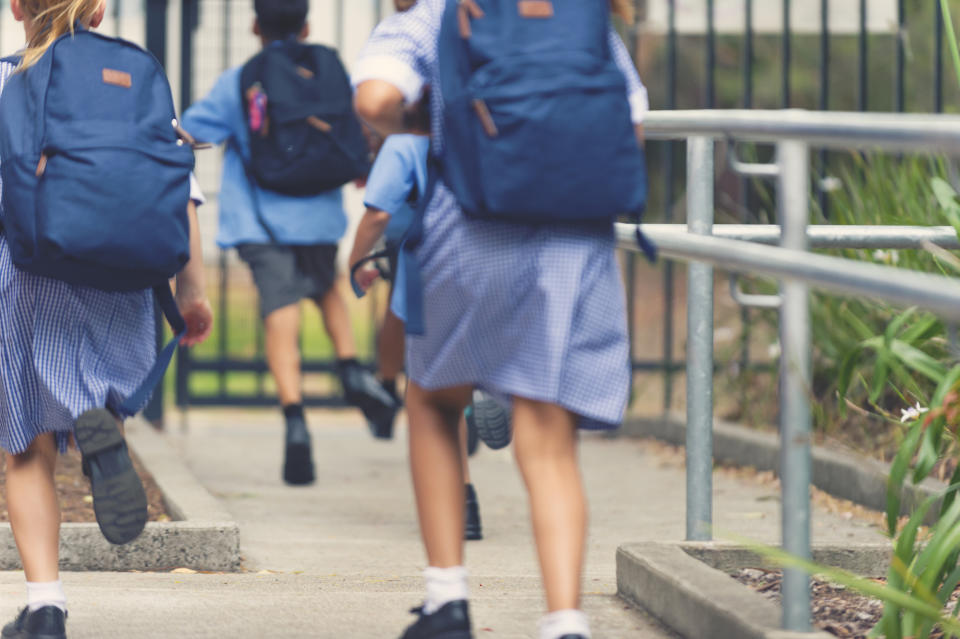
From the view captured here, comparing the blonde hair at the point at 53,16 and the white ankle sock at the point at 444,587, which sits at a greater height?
the blonde hair at the point at 53,16

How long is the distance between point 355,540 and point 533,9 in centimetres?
257

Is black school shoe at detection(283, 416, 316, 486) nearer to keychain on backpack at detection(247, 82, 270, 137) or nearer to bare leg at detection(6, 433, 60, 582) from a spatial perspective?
keychain on backpack at detection(247, 82, 270, 137)

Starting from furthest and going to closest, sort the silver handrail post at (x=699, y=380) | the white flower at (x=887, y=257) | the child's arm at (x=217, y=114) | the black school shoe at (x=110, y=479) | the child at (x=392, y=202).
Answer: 1. the child's arm at (x=217, y=114)
2. the white flower at (x=887, y=257)
3. the child at (x=392, y=202)
4. the silver handrail post at (x=699, y=380)
5. the black school shoe at (x=110, y=479)

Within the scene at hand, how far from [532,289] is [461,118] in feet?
1.04

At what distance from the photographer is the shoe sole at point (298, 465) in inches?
235

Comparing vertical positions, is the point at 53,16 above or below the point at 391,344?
above

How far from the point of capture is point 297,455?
5.99 m

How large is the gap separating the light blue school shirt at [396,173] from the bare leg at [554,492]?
1.67m

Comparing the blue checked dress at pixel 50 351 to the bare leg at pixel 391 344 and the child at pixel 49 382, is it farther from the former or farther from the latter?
the bare leg at pixel 391 344

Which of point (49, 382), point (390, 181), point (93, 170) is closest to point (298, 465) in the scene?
point (390, 181)

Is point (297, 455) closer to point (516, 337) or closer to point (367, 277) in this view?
point (367, 277)

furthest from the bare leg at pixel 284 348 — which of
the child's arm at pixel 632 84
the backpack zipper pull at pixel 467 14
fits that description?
the backpack zipper pull at pixel 467 14

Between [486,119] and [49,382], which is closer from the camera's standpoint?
[486,119]

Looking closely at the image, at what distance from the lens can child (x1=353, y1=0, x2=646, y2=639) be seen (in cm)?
281
